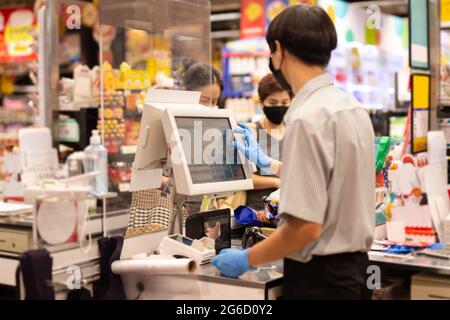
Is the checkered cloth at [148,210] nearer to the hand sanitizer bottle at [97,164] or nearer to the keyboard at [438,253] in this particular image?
the hand sanitizer bottle at [97,164]

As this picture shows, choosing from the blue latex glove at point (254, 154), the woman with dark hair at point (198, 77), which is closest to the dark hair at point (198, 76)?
the woman with dark hair at point (198, 77)

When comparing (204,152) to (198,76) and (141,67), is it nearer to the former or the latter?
(198,76)

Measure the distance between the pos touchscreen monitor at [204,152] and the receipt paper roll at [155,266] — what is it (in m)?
0.29

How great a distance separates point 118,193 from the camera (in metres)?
3.17

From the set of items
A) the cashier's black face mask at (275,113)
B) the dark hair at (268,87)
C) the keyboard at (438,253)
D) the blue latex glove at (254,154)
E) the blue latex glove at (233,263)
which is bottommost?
the keyboard at (438,253)

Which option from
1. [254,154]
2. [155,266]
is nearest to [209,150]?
[254,154]

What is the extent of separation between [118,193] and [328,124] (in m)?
1.36

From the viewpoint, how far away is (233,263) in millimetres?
2410

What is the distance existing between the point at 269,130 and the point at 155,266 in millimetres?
1905

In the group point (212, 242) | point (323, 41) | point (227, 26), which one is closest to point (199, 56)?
point (212, 242)

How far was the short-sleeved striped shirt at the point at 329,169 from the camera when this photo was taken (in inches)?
83.3

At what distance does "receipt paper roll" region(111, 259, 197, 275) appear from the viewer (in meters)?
2.60
